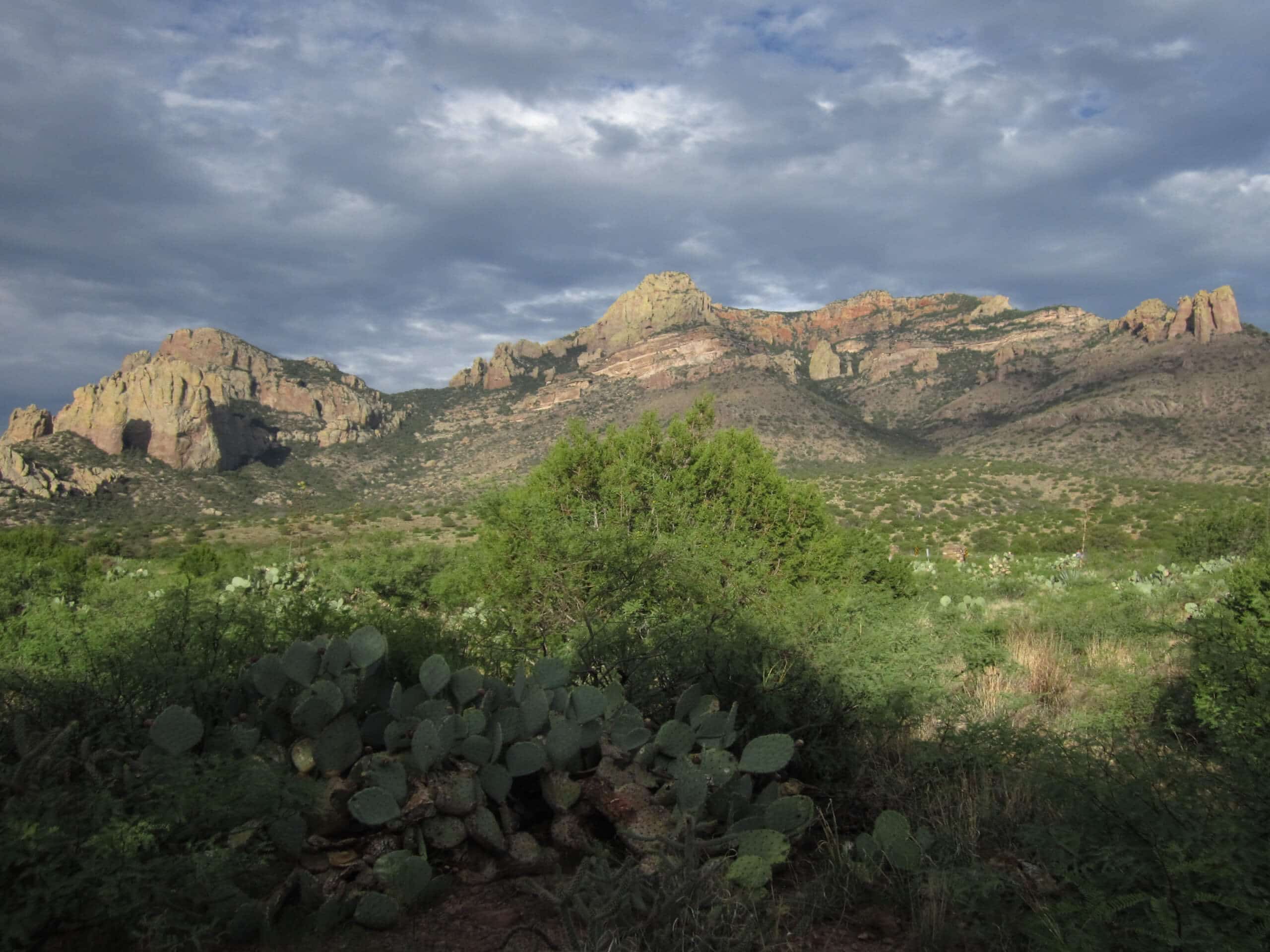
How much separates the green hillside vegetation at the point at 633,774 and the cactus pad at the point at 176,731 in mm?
18

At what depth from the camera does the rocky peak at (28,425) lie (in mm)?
86938

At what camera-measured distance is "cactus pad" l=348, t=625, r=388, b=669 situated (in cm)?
520

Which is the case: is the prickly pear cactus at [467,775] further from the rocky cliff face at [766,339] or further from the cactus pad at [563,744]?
the rocky cliff face at [766,339]

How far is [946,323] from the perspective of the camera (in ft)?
463

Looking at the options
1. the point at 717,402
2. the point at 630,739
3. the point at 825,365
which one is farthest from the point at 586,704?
the point at 825,365

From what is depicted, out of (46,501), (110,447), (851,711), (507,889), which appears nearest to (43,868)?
(507,889)

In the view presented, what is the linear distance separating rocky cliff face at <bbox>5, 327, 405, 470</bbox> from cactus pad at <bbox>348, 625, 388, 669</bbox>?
99422 millimetres

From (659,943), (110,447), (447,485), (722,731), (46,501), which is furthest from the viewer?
(110,447)

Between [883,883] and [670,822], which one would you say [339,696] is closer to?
[670,822]

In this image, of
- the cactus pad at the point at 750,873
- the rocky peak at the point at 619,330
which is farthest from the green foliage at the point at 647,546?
the rocky peak at the point at 619,330

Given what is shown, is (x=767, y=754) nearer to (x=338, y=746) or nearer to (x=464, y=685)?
(x=464, y=685)

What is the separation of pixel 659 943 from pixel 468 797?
1443 millimetres

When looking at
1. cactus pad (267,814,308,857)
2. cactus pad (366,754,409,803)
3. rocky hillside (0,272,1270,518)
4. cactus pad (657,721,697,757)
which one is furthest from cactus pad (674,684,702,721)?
rocky hillside (0,272,1270,518)

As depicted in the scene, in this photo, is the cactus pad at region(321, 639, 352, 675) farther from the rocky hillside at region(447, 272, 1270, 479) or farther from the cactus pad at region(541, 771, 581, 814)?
the rocky hillside at region(447, 272, 1270, 479)
